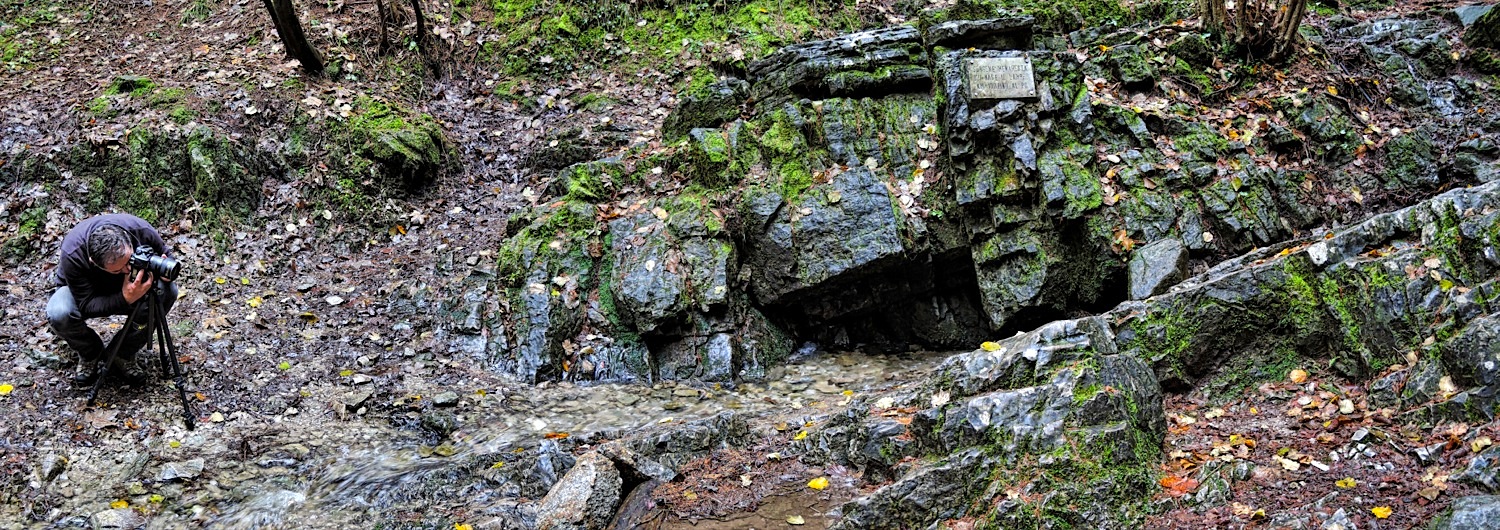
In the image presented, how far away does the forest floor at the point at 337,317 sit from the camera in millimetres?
3543

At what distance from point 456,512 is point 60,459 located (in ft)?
8.28

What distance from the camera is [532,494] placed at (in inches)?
180

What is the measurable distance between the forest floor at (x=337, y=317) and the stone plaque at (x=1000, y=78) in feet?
9.04

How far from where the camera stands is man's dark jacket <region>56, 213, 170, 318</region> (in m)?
5.11

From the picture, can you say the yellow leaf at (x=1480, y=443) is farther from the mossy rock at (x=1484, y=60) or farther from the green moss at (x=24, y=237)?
the green moss at (x=24, y=237)

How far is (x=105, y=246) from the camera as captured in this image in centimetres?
495

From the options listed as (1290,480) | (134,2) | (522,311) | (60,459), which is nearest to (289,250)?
(522,311)

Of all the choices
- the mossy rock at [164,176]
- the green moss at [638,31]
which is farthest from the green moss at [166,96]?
the green moss at [638,31]

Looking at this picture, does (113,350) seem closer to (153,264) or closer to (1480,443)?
(153,264)

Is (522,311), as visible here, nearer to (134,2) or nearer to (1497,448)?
(1497,448)

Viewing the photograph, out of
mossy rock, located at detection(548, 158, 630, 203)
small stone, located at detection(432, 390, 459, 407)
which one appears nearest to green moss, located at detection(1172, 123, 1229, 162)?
mossy rock, located at detection(548, 158, 630, 203)

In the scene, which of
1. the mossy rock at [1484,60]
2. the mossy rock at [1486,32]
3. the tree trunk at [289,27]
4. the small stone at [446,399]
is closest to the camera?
the small stone at [446,399]

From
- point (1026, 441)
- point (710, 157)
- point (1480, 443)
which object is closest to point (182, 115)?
point (710, 157)

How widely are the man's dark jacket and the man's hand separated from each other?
6.4 inches
